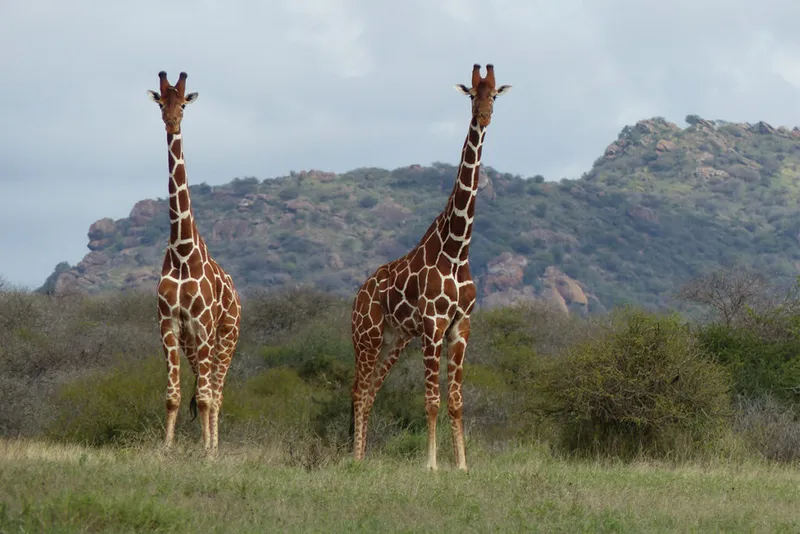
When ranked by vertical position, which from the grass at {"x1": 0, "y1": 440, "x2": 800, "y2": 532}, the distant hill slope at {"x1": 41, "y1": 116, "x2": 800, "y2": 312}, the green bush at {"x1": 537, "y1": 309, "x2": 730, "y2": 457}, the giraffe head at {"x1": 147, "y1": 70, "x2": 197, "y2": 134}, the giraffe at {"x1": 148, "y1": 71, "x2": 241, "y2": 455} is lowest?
the grass at {"x1": 0, "y1": 440, "x2": 800, "y2": 532}

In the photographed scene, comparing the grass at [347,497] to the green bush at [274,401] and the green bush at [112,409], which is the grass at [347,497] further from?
the green bush at [274,401]

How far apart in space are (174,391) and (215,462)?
1.56m

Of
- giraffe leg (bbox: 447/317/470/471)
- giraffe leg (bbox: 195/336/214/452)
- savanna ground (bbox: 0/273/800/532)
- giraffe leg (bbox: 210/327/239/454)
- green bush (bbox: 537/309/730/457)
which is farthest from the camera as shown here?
green bush (bbox: 537/309/730/457)

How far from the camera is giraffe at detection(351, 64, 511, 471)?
1213cm

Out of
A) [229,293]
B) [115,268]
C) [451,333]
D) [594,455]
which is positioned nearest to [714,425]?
[594,455]

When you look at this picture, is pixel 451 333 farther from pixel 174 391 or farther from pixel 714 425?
pixel 714 425

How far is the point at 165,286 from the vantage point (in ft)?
39.9

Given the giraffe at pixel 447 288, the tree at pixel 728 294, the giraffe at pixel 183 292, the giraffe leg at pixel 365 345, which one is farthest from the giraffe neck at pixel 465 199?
the tree at pixel 728 294

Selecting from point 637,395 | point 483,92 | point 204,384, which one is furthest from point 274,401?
point 483,92

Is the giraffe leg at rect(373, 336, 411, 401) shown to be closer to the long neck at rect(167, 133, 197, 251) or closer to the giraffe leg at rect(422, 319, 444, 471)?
the giraffe leg at rect(422, 319, 444, 471)

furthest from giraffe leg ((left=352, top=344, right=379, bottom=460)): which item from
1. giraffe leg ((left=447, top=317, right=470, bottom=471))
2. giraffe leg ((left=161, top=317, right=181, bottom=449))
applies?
giraffe leg ((left=161, top=317, right=181, bottom=449))

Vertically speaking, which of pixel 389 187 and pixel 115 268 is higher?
pixel 389 187

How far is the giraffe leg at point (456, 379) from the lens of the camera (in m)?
12.0

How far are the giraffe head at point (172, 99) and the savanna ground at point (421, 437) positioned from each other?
3.48 m
